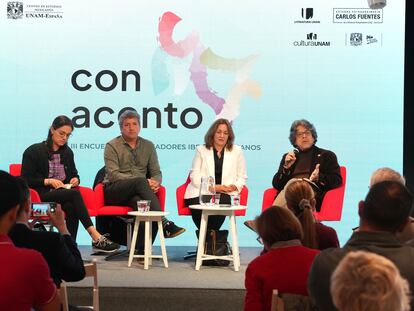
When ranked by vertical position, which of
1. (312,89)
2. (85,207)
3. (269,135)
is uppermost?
(312,89)

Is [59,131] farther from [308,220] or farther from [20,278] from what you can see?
[20,278]

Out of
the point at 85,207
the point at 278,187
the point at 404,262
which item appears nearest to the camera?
the point at 404,262

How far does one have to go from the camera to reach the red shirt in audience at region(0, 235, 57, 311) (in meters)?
2.21

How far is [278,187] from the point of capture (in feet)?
20.4

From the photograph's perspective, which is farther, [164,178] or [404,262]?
[164,178]

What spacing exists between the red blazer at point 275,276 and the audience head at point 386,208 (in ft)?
1.58

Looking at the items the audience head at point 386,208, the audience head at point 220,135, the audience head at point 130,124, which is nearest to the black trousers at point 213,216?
the audience head at point 220,135

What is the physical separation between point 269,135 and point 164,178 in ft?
3.76

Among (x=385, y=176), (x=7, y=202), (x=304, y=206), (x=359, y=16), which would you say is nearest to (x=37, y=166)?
(x=304, y=206)

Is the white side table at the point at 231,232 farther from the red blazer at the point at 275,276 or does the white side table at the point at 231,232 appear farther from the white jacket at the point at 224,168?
the red blazer at the point at 275,276

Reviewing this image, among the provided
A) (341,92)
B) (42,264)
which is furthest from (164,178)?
(42,264)

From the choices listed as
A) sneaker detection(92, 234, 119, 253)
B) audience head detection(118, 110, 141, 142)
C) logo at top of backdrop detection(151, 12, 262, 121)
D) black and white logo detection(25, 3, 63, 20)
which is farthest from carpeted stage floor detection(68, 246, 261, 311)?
black and white logo detection(25, 3, 63, 20)

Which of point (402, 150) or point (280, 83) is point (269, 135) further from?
point (402, 150)

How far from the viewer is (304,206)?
11.4 ft
